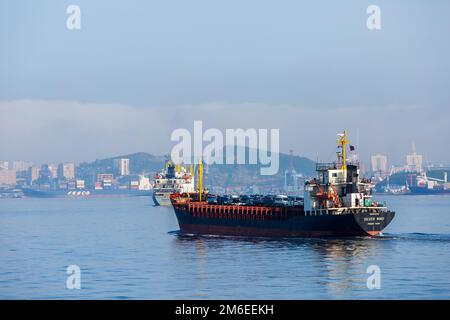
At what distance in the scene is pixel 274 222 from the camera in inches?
3155

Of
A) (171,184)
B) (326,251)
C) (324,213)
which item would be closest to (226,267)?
(326,251)

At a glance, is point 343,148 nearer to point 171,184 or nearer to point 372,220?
point 372,220

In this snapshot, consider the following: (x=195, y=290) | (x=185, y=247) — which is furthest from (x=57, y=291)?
(x=185, y=247)

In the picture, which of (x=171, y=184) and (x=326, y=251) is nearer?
(x=326, y=251)

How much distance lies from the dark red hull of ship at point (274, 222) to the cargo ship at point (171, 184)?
98.1 meters

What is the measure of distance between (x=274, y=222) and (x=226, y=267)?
74.1ft

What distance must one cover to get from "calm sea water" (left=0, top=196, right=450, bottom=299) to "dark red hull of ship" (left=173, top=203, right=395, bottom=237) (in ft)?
4.88

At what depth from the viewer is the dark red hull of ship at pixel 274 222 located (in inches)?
2872

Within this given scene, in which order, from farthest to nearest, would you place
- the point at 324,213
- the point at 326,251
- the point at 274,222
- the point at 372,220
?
1. the point at 274,222
2. the point at 324,213
3. the point at 372,220
4. the point at 326,251

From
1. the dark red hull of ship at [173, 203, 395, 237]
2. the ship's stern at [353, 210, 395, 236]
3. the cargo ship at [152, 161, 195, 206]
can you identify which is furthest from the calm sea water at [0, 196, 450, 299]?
the cargo ship at [152, 161, 195, 206]

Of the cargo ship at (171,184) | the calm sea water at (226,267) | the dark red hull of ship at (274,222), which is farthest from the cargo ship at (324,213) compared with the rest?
the cargo ship at (171,184)

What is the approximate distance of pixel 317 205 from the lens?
7662 centimetres

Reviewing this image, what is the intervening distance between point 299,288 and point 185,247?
1064 inches
